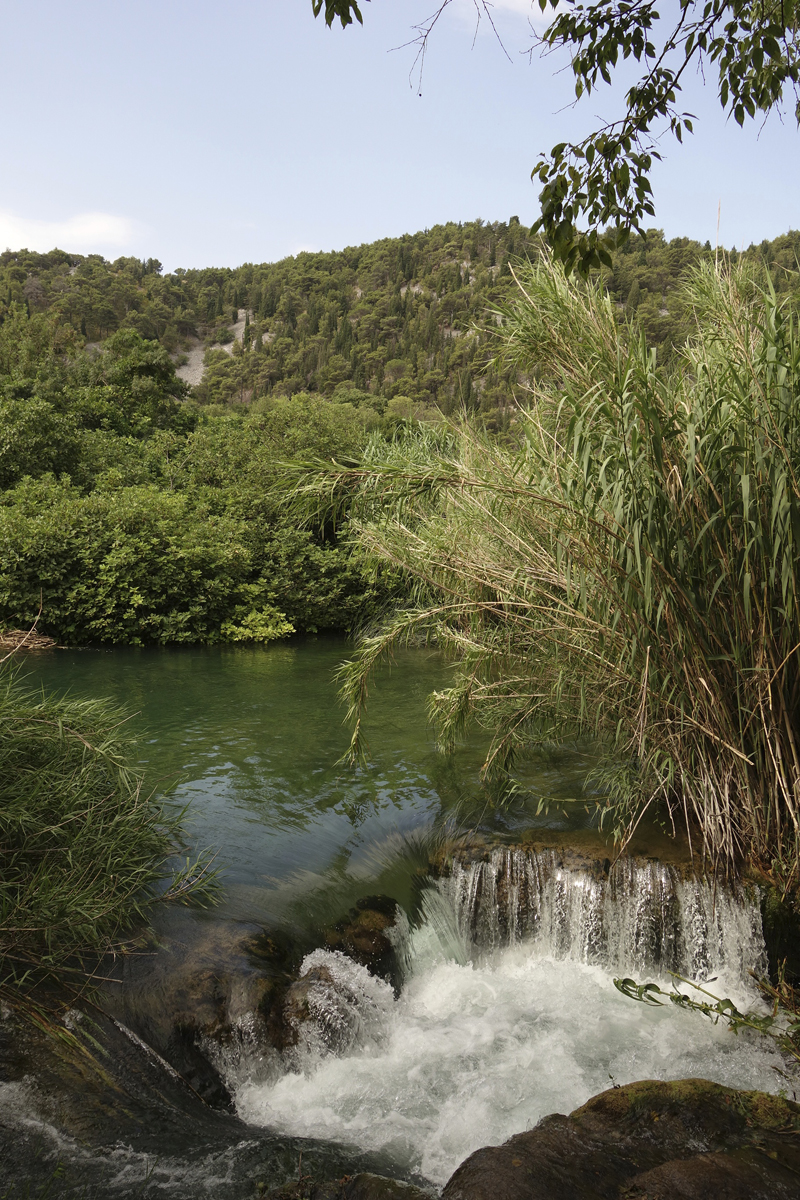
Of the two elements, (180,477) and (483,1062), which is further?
(180,477)

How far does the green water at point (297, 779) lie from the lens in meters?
5.41

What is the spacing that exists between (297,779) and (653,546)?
15.1ft

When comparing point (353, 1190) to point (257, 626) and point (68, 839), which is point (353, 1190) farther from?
point (257, 626)

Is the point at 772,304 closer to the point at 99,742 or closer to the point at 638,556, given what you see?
the point at 638,556

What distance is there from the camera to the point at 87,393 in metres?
23.8

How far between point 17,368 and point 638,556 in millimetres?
24796

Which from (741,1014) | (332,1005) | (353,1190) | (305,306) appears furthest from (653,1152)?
(305,306)

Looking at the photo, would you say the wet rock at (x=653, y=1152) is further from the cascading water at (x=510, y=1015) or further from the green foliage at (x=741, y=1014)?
the cascading water at (x=510, y=1015)

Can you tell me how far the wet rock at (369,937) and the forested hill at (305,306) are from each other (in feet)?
136

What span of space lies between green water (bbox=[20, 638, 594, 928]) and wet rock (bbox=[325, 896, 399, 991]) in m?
0.11

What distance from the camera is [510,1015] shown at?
458 cm

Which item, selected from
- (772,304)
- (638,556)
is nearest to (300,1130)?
(638,556)

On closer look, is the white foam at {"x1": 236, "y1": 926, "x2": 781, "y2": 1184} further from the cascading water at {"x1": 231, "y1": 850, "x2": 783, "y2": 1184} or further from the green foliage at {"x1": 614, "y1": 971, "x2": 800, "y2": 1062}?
the green foliage at {"x1": 614, "y1": 971, "x2": 800, "y2": 1062}

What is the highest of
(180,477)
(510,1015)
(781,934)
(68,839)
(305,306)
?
(305,306)
